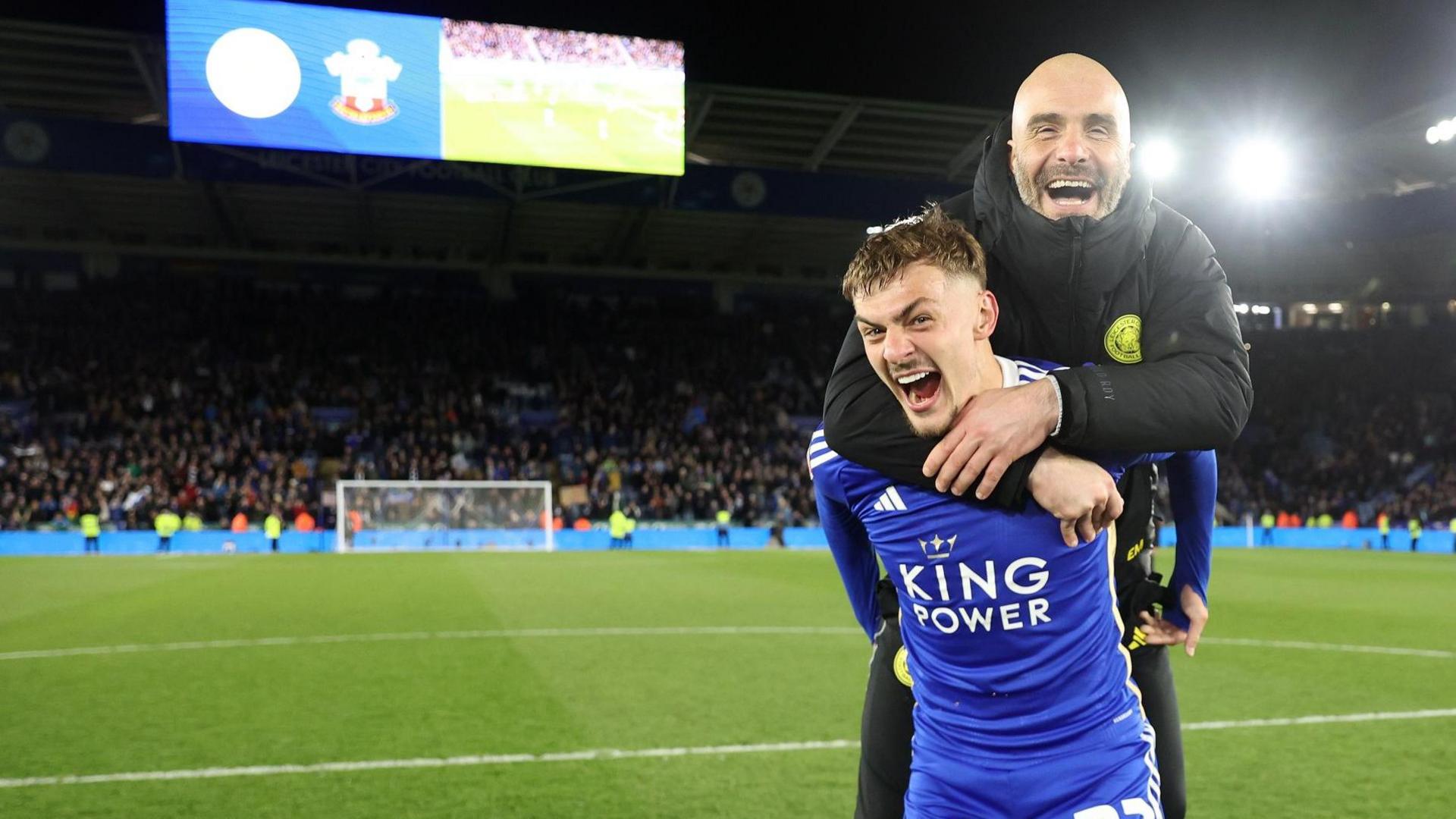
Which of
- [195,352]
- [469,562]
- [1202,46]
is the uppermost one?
[1202,46]

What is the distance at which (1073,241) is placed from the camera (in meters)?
2.37

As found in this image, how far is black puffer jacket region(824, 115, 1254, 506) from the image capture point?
6.97 feet

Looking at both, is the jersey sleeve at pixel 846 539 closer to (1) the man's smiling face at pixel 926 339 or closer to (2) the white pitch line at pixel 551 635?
(1) the man's smiling face at pixel 926 339

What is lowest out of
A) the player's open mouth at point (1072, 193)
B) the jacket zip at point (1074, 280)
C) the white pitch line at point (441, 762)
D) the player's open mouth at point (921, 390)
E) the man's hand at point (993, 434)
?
the white pitch line at point (441, 762)

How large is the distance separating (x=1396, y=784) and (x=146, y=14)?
23848 millimetres

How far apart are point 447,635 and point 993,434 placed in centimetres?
977

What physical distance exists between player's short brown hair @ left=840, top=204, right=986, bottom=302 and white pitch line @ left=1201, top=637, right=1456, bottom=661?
9465 mm

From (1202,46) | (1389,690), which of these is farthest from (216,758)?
(1202,46)

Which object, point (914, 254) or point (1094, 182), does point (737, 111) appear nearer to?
point (1094, 182)

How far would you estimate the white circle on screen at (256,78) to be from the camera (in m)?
22.2

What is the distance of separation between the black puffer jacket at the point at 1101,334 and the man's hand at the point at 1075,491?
0.10ft

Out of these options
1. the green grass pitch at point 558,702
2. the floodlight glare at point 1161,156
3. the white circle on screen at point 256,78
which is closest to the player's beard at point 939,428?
the green grass pitch at point 558,702

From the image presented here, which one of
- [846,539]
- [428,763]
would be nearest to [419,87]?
[428,763]

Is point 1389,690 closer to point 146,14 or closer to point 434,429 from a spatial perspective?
point 146,14
